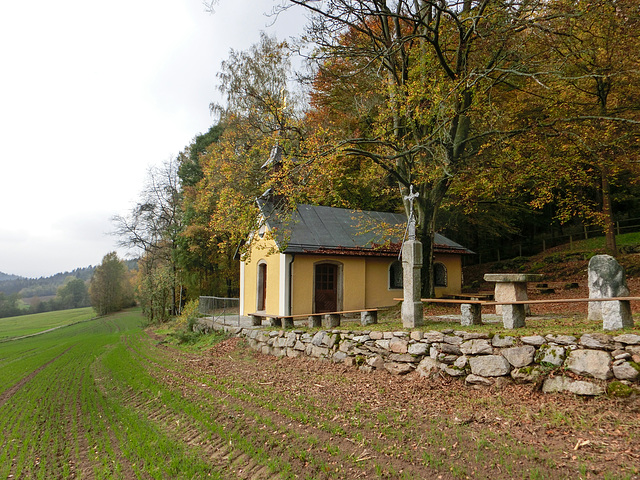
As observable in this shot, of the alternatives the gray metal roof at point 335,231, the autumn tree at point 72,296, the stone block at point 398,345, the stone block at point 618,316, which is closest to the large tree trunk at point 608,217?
the gray metal roof at point 335,231

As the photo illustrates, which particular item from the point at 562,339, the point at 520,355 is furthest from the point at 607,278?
the point at 520,355

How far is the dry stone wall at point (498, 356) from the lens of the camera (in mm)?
4941

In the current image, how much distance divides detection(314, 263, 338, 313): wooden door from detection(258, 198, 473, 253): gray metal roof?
930 millimetres

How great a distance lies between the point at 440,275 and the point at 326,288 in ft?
17.5

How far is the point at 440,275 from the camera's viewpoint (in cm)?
1622

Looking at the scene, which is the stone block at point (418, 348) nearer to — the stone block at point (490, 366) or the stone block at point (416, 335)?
the stone block at point (416, 335)

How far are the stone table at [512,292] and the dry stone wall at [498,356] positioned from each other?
652 millimetres

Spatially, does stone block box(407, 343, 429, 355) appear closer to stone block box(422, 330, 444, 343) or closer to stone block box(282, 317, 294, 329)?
stone block box(422, 330, 444, 343)

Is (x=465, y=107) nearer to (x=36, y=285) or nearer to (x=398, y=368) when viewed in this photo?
(x=398, y=368)

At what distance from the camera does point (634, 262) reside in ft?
51.0

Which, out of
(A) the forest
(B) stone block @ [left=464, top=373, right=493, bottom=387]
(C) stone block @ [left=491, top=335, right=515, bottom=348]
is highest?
(A) the forest

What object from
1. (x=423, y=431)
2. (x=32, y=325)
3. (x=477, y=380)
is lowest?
(x=32, y=325)

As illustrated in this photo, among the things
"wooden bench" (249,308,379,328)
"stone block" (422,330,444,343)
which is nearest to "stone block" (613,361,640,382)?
"stone block" (422,330,444,343)

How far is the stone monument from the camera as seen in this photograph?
5.41m
